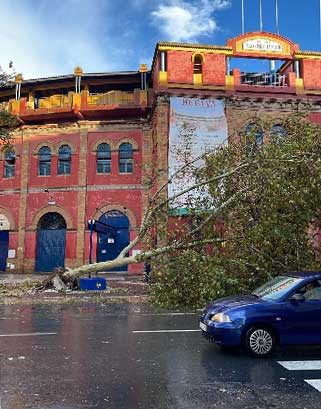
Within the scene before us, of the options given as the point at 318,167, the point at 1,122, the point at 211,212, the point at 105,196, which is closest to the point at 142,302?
the point at 211,212

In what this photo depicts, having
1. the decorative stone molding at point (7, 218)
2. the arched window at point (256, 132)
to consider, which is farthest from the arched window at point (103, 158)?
the arched window at point (256, 132)

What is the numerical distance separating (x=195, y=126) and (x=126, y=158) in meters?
5.31

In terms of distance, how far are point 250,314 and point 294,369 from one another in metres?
1.06

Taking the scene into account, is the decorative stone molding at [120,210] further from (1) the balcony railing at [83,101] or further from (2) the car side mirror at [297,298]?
(2) the car side mirror at [297,298]

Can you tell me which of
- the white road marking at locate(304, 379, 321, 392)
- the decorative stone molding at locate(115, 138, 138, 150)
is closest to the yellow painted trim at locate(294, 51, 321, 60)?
the decorative stone molding at locate(115, 138, 138, 150)

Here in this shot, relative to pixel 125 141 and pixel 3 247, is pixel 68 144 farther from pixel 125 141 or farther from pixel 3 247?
pixel 3 247

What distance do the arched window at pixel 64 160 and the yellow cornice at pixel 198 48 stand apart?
27.7 ft

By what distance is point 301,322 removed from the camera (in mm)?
7055

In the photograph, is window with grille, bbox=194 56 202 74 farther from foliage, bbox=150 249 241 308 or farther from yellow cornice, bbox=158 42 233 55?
foliage, bbox=150 249 241 308

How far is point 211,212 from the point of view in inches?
530

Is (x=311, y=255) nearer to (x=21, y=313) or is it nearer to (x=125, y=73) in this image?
(x=21, y=313)

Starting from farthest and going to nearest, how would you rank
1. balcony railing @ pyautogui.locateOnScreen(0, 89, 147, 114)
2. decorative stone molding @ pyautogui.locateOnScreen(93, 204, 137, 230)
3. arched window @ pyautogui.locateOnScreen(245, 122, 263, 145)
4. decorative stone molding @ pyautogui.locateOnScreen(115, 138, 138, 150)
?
decorative stone molding @ pyautogui.locateOnScreen(115, 138, 138, 150), balcony railing @ pyautogui.locateOnScreen(0, 89, 147, 114), decorative stone molding @ pyautogui.locateOnScreen(93, 204, 137, 230), arched window @ pyautogui.locateOnScreen(245, 122, 263, 145)

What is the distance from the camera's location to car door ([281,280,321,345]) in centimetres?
702

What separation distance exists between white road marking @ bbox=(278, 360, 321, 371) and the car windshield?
1054 mm
